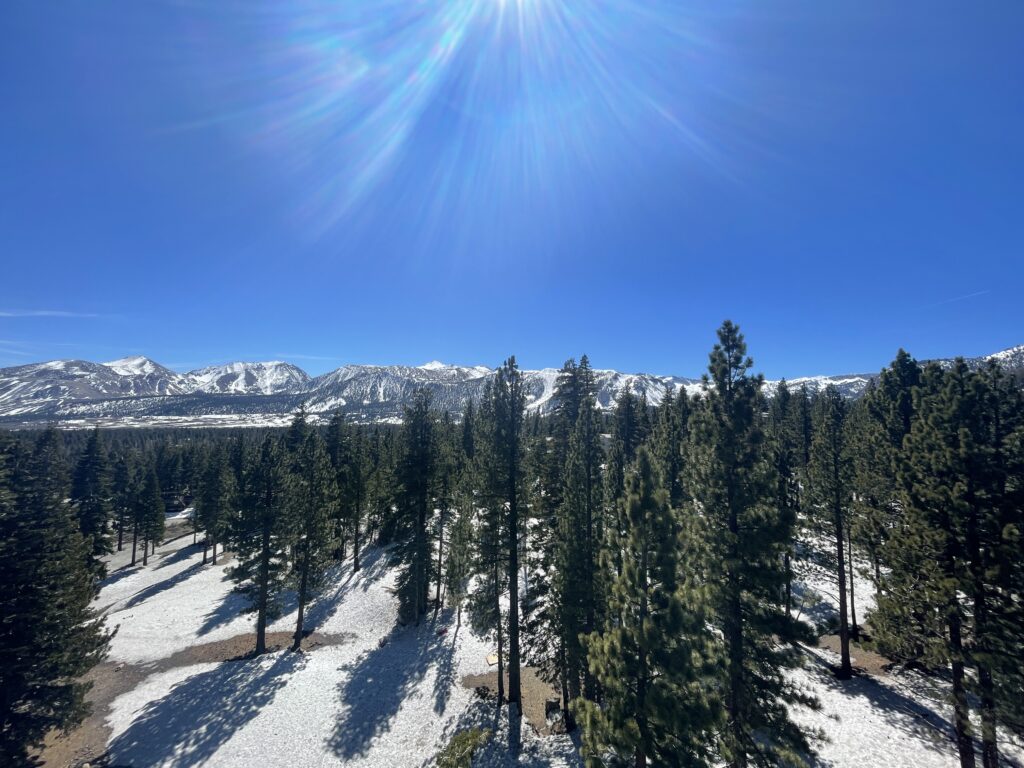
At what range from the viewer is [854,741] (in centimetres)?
1524

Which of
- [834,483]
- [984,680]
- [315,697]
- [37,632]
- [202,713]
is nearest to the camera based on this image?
[984,680]

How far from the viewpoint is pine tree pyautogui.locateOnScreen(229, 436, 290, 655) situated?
24.1 m

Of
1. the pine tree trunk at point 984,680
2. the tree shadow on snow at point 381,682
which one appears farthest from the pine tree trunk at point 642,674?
the tree shadow on snow at point 381,682

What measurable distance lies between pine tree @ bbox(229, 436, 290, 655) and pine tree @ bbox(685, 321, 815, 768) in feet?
78.0

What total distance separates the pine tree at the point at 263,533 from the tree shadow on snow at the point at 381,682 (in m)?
6.65

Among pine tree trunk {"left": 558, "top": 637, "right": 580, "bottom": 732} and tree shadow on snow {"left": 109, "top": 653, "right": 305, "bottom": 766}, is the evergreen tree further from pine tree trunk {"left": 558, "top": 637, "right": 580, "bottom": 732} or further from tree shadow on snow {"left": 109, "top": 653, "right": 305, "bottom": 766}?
pine tree trunk {"left": 558, "top": 637, "right": 580, "bottom": 732}

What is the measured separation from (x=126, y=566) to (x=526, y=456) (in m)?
57.9

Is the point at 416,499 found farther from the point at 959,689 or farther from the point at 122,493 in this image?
the point at 122,493

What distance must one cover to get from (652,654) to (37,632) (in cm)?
2076

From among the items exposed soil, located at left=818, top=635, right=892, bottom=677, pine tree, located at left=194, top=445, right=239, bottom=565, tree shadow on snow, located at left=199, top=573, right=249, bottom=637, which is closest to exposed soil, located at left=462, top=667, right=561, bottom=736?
exposed soil, located at left=818, top=635, right=892, bottom=677

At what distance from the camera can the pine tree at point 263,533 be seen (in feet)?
79.0

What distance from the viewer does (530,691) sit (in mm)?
21156

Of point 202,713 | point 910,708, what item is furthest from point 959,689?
point 202,713

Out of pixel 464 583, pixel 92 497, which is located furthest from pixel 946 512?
pixel 92 497
